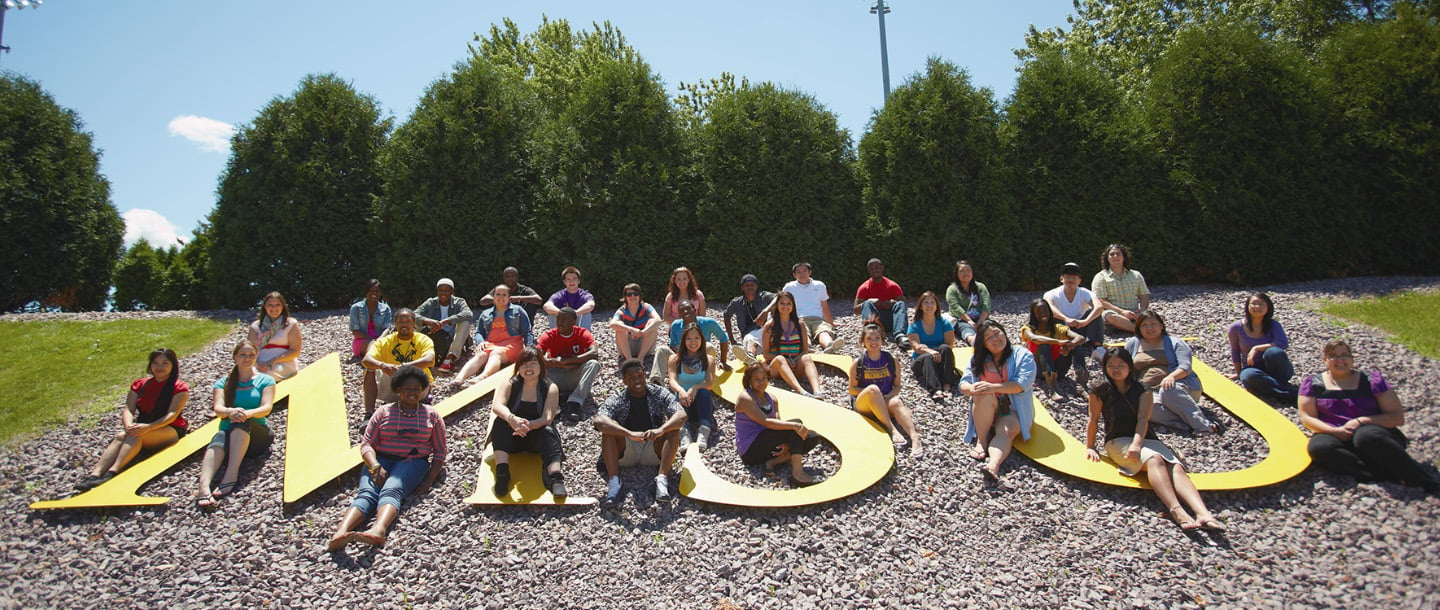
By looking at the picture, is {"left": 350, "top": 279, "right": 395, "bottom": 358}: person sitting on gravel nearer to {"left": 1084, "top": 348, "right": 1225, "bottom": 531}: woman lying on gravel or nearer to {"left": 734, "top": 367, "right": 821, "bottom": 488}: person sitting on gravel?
{"left": 734, "top": 367, "right": 821, "bottom": 488}: person sitting on gravel

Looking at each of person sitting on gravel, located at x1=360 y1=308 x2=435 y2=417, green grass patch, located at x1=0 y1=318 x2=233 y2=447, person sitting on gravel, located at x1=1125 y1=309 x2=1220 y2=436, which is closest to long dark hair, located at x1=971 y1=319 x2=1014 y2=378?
person sitting on gravel, located at x1=1125 y1=309 x2=1220 y2=436

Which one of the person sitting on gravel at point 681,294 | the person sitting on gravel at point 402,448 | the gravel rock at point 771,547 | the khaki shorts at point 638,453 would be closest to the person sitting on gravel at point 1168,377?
the gravel rock at point 771,547

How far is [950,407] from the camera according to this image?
24.0 ft

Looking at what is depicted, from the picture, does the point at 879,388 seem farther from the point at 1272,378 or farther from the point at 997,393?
the point at 1272,378

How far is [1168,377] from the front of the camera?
6.71 meters

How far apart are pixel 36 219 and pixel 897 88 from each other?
15.6 m

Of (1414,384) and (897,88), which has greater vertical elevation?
(897,88)

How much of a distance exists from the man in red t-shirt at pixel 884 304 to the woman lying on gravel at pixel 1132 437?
329 cm

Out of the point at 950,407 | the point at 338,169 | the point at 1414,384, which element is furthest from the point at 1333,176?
the point at 338,169

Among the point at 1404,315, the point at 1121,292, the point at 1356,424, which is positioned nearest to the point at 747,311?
the point at 1121,292

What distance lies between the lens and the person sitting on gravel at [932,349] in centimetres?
771

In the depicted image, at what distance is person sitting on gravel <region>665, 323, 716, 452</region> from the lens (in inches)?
259

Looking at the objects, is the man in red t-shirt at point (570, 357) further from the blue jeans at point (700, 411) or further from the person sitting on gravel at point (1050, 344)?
the person sitting on gravel at point (1050, 344)

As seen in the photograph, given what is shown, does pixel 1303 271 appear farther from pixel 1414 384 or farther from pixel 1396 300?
pixel 1414 384
